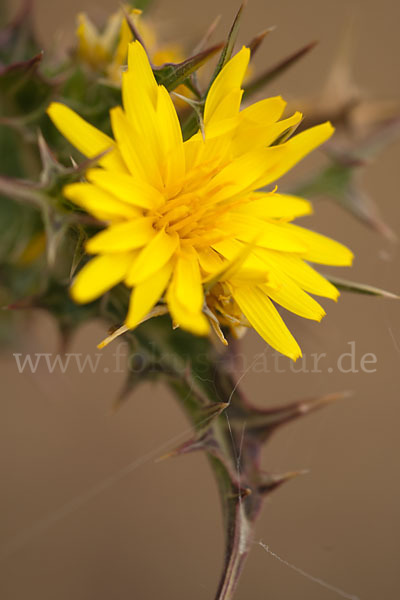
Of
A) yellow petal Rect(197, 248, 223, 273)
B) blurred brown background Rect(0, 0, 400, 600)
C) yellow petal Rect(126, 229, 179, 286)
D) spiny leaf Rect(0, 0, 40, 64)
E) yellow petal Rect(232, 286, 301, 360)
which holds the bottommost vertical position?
blurred brown background Rect(0, 0, 400, 600)

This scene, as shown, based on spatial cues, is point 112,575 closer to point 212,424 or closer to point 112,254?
point 212,424

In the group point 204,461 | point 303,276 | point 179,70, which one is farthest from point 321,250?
point 204,461

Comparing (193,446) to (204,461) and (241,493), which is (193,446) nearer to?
(241,493)

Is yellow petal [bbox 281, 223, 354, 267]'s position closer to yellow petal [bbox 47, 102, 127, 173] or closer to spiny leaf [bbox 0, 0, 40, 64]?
yellow petal [bbox 47, 102, 127, 173]

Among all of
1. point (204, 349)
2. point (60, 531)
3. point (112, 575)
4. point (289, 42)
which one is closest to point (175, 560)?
point (112, 575)

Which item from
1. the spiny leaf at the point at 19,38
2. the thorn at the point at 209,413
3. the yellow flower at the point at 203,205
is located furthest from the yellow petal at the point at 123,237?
the spiny leaf at the point at 19,38

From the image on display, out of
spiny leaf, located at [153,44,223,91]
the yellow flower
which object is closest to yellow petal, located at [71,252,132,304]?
the yellow flower
